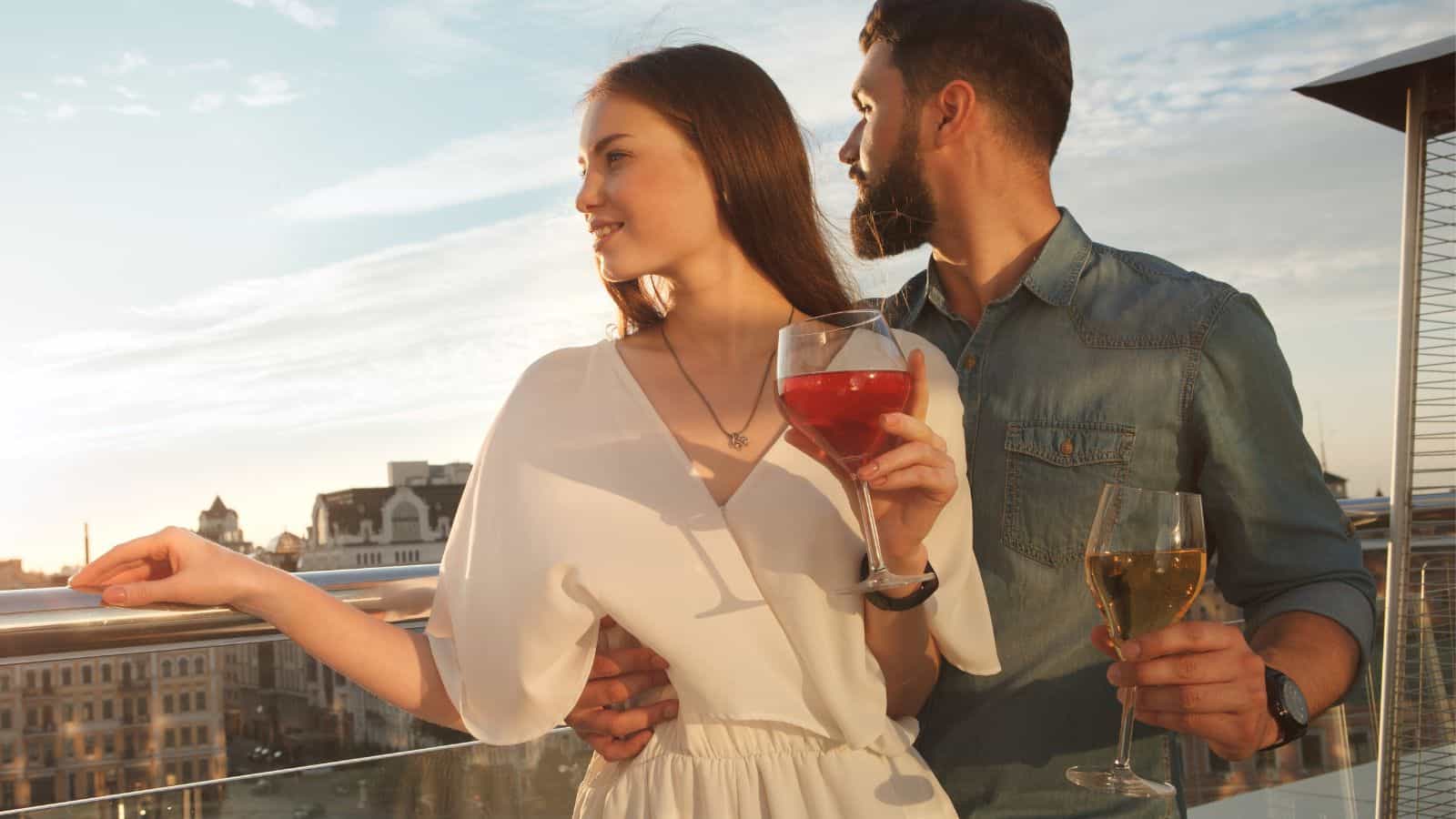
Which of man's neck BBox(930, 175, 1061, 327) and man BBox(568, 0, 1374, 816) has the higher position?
man's neck BBox(930, 175, 1061, 327)

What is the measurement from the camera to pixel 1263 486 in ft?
Result: 6.07

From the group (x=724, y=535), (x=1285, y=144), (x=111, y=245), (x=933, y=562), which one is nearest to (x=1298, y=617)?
(x=933, y=562)

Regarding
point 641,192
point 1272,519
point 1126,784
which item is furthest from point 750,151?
point 1126,784

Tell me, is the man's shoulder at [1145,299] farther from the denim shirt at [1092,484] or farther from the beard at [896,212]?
the beard at [896,212]

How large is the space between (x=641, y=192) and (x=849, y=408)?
0.63 meters

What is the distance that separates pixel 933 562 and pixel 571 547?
49cm

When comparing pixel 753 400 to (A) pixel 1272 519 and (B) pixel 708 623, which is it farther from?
(A) pixel 1272 519

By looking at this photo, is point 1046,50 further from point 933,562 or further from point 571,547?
point 571,547

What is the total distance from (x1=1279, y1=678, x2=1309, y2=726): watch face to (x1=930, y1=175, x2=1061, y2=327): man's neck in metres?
0.76

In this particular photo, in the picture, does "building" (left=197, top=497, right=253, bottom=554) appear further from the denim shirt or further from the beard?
the denim shirt

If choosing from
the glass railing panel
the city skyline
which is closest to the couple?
the glass railing panel

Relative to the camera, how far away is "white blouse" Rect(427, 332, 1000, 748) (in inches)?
69.5

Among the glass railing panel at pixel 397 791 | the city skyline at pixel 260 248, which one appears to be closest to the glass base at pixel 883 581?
the glass railing panel at pixel 397 791

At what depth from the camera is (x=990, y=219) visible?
2188mm
